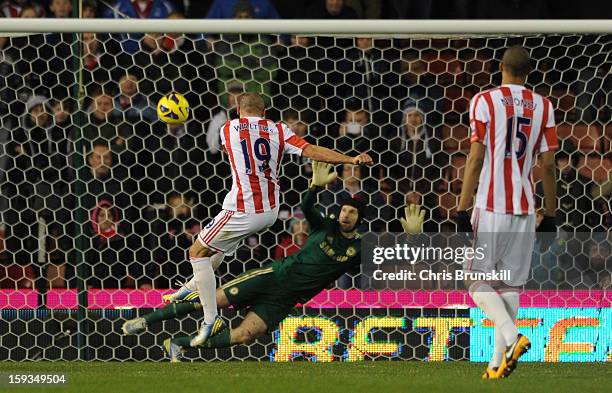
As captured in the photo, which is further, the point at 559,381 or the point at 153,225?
the point at 153,225

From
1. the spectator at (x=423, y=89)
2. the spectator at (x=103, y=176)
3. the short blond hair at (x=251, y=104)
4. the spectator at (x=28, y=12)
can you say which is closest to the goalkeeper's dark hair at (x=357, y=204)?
the short blond hair at (x=251, y=104)

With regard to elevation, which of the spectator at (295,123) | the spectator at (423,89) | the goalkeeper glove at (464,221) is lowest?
the goalkeeper glove at (464,221)

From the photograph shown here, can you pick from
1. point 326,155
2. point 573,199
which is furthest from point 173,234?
point 573,199

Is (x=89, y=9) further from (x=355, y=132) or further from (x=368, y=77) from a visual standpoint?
(x=355, y=132)

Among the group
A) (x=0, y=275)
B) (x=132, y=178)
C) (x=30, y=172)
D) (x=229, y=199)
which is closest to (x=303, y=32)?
(x=229, y=199)

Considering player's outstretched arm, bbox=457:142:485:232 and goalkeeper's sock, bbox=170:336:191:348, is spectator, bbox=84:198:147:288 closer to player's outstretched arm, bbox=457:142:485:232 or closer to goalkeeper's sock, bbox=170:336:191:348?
goalkeeper's sock, bbox=170:336:191:348

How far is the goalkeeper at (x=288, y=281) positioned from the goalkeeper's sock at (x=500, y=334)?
1.84 metres

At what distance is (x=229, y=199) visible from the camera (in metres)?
8.21

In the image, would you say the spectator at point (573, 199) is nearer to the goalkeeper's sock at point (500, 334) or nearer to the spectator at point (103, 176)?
the goalkeeper's sock at point (500, 334)

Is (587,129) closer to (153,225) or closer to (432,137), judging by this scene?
(432,137)

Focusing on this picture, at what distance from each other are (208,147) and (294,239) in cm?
98

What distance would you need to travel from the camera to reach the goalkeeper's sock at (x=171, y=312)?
8.52 metres

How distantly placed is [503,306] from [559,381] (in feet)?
2.42

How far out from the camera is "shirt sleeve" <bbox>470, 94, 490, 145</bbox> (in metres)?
6.82
